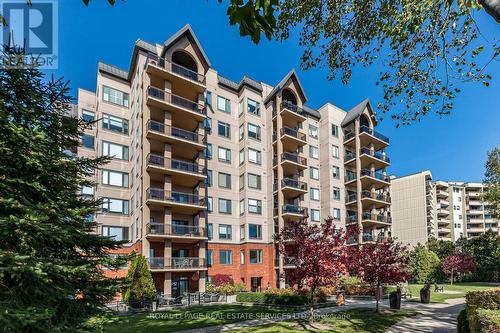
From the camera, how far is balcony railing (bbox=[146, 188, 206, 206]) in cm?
2912

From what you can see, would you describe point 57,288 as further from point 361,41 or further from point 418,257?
point 418,257

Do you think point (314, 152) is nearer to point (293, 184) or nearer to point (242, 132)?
point (293, 184)

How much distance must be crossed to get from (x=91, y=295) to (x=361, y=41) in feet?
37.3

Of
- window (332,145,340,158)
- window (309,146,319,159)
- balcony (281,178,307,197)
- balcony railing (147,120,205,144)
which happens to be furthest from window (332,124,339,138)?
balcony railing (147,120,205,144)

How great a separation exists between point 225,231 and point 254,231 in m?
3.27

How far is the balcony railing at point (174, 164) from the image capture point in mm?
29750

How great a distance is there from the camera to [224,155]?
124 ft

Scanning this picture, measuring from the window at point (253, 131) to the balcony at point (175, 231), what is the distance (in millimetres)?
12971

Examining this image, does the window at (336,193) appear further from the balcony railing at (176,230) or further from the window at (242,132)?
the balcony railing at (176,230)

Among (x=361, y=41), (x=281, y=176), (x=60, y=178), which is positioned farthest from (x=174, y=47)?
(x=60, y=178)

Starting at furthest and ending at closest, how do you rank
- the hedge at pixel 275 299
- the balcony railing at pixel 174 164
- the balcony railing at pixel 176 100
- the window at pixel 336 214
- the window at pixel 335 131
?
the window at pixel 335 131
the window at pixel 336 214
the balcony railing at pixel 176 100
the balcony railing at pixel 174 164
the hedge at pixel 275 299

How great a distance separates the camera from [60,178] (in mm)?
8430

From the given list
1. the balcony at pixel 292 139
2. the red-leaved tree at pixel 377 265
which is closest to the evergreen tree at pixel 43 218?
the red-leaved tree at pixel 377 265

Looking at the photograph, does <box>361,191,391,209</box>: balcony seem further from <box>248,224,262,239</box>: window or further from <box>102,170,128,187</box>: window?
<box>102,170,128,187</box>: window
